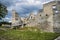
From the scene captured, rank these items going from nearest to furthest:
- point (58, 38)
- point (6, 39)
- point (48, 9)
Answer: point (58, 38) → point (6, 39) → point (48, 9)

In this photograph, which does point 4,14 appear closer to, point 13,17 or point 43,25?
point 43,25

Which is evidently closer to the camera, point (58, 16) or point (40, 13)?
point (58, 16)

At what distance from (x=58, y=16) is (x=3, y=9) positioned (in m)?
14.9

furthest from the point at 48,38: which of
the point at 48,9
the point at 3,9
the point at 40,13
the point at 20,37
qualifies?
the point at 40,13

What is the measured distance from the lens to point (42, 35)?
2202 centimetres

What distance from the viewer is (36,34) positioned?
2244 cm

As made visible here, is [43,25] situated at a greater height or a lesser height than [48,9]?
lesser

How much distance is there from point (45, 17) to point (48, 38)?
80.9ft

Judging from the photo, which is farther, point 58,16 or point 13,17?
point 13,17

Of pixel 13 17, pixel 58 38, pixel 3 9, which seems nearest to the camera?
pixel 58 38

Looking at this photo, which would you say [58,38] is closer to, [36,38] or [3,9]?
[36,38]

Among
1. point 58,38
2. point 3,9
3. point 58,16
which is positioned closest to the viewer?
point 58,38

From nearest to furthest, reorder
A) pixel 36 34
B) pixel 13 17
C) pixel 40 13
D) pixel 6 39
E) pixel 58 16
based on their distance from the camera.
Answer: pixel 6 39, pixel 36 34, pixel 58 16, pixel 40 13, pixel 13 17

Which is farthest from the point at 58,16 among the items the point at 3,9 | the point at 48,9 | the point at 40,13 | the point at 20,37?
→ the point at 40,13
